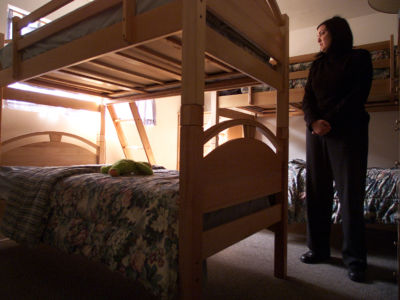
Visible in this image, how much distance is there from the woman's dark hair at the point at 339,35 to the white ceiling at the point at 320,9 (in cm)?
186

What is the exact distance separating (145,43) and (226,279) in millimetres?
1130

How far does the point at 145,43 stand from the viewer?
1.12m

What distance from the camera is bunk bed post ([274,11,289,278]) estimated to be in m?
1.37

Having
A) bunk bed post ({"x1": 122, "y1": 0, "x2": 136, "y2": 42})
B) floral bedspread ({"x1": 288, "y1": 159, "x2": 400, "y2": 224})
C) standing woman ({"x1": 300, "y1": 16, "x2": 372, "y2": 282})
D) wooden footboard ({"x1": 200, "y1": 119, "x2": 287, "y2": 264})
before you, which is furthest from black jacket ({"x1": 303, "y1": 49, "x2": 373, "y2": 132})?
bunk bed post ({"x1": 122, "y1": 0, "x2": 136, "y2": 42})

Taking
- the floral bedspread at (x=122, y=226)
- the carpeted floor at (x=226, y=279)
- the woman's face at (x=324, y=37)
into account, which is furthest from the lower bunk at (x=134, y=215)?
the woman's face at (x=324, y=37)

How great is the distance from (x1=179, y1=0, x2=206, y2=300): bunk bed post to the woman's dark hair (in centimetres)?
95

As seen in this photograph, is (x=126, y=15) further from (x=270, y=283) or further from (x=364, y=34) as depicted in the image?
(x=364, y=34)

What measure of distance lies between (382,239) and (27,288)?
2.22m

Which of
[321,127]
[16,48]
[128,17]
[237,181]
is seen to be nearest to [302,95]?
[321,127]

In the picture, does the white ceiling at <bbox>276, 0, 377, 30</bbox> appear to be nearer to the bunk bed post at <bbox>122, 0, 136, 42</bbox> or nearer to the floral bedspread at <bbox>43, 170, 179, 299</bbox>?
the bunk bed post at <bbox>122, 0, 136, 42</bbox>

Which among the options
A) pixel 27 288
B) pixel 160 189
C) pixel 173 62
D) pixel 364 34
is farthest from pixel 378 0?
pixel 364 34

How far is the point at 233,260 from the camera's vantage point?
158 cm

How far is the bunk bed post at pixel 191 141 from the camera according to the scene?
2.64 feet

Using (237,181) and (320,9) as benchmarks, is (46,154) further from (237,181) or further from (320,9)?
(320,9)
